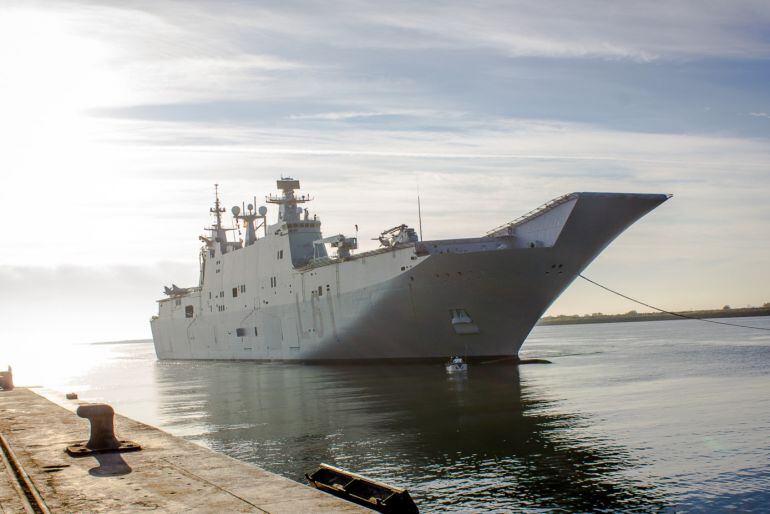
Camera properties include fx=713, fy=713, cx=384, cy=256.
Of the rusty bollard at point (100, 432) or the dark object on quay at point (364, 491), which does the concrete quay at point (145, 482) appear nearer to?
the rusty bollard at point (100, 432)

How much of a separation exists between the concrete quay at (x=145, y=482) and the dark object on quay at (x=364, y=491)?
1146mm

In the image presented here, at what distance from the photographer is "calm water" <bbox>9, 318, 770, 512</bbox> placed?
40.4 ft

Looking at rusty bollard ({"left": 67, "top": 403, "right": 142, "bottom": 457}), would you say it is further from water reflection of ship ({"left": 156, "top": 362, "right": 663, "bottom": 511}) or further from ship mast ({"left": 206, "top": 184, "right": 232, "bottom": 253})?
ship mast ({"left": 206, "top": 184, "right": 232, "bottom": 253})

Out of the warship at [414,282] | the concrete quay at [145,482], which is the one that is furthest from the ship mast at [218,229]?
the concrete quay at [145,482]

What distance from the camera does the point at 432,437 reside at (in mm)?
17719

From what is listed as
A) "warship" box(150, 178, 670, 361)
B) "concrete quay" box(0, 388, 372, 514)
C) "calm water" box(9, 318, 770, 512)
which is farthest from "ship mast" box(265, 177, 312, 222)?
"concrete quay" box(0, 388, 372, 514)

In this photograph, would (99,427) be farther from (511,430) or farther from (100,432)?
(511,430)

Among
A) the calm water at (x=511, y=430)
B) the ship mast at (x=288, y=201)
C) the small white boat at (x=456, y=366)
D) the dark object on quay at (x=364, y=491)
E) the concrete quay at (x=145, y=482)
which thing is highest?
the ship mast at (x=288, y=201)

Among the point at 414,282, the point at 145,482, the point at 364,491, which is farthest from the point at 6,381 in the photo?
the point at 364,491

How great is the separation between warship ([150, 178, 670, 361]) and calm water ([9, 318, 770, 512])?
6.75 ft

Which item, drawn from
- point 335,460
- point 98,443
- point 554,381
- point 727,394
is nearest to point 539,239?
point 554,381

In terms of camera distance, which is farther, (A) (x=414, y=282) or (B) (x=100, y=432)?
(A) (x=414, y=282)

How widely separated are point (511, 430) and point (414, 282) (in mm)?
15663

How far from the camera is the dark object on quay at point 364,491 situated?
356 inches
